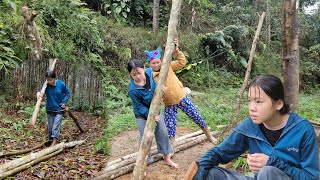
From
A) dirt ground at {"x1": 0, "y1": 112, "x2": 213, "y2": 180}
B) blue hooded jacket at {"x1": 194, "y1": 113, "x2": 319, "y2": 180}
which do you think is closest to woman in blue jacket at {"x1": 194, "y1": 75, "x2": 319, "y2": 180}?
blue hooded jacket at {"x1": 194, "y1": 113, "x2": 319, "y2": 180}

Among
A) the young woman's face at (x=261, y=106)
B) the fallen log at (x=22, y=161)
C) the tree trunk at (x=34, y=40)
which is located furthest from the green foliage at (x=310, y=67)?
the young woman's face at (x=261, y=106)

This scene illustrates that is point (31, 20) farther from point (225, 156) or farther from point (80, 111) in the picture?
point (225, 156)

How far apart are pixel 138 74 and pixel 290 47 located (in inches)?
69.1

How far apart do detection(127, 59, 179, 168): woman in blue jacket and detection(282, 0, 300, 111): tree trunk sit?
1.57 metres

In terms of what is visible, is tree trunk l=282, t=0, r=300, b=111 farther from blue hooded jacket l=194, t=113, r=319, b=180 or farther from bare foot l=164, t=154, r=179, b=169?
bare foot l=164, t=154, r=179, b=169

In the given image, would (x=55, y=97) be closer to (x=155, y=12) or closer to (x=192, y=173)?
(x=192, y=173)

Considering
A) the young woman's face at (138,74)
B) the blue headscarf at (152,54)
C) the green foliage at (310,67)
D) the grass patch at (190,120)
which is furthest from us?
the green foliage at (310,67)

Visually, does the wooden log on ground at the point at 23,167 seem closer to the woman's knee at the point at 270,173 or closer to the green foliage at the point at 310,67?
the woman's knee at the point at 270,173

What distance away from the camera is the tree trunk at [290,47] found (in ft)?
12.2

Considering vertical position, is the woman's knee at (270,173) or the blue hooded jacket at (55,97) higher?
the woman's knee at (270,173)

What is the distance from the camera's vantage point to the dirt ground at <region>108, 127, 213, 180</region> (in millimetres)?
4140

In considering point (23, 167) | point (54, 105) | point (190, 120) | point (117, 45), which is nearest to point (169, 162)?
point (23, 167)

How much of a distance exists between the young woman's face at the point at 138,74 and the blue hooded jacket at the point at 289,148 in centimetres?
176

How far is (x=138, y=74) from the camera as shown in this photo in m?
3.94
